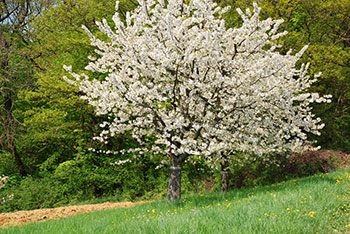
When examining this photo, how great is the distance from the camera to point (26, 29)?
63.4ft

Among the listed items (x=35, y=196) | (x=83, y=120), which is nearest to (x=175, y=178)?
(x=83, y=120)

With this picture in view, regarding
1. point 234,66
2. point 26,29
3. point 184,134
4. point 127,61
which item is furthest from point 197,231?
point 26,29

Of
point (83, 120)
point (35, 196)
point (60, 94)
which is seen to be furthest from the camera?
point (83, 120)

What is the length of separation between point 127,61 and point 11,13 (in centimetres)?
1562

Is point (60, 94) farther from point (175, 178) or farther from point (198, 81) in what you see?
point (198, 81)

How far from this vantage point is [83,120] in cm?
1523

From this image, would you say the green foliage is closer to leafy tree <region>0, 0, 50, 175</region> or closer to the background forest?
the background forest

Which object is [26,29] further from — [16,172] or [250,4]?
[250,4]

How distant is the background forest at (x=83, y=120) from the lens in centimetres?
1361

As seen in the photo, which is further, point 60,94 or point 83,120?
point 83,120

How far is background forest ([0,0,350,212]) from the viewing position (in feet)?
44.7

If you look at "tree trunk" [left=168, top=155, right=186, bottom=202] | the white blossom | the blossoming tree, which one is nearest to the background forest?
"tree trunk" [left=168, top=155, right=186, bottom=202]

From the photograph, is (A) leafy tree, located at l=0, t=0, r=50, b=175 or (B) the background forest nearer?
(B) the background forest

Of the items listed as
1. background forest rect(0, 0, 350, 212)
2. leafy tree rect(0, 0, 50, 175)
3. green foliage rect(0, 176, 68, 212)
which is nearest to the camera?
background forest rect(0, 0, 350, 212)
